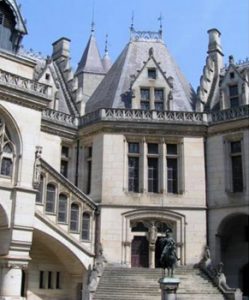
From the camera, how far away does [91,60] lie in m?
37.5

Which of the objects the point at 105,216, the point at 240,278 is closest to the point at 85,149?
the point at 105,216

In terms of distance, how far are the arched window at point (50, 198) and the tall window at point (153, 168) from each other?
5.61m

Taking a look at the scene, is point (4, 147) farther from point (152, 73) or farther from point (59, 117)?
point (152, 73)

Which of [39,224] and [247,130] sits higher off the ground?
[247,130]

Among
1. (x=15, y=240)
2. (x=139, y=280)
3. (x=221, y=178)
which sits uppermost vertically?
(x=221, y=178)

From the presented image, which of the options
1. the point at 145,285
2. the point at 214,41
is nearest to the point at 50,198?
the point at 145,285

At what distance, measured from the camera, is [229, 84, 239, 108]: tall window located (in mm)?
28108

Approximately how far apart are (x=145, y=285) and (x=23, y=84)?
416 inches

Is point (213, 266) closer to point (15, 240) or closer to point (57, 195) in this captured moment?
point (57, 195)

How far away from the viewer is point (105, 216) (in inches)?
1021

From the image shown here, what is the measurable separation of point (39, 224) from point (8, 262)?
8.90ft

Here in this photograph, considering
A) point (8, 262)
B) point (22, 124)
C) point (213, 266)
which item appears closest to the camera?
point (8, 262)

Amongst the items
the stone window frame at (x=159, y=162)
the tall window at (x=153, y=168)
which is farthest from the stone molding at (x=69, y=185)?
the tall window at (x=153, y=168)

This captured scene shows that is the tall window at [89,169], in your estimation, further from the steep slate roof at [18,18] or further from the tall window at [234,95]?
the tall window at [234,95]
